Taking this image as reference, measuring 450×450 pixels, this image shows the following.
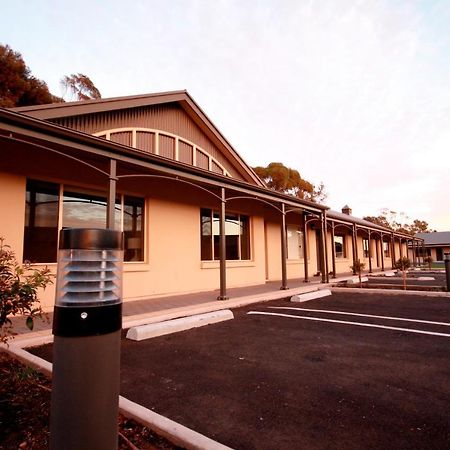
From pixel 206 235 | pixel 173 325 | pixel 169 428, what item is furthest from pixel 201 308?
pixel 169 428

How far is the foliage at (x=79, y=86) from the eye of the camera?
23875 mm

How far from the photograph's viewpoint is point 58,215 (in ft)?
23.1

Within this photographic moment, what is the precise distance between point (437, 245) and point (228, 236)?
4536 cm

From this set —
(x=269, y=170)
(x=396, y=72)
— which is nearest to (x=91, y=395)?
(x=396, y=72)

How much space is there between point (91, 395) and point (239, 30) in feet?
42.5

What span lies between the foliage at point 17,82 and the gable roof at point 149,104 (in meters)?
14.0

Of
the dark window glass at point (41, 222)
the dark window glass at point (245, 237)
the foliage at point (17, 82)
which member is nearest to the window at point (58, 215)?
the dark window glass at point (41, 222)

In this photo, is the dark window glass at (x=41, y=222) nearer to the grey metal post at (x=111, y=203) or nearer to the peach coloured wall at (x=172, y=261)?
the peach coloured wall at (x=172, y=261)

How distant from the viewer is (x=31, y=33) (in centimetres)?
1089

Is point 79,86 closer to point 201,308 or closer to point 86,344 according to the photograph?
point 201,308

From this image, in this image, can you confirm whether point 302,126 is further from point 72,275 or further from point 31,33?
point 72,275

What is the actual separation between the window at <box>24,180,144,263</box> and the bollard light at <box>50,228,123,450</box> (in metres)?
6.30

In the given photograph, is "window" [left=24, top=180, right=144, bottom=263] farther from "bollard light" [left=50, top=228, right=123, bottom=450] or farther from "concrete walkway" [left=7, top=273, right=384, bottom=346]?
"bollard light" [left=50, top=228, right=123, bottom=450]

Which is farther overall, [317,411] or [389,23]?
[389,23]
